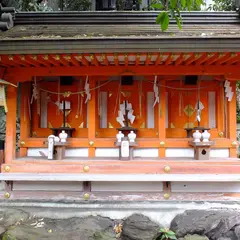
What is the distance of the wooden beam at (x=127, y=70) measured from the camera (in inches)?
194

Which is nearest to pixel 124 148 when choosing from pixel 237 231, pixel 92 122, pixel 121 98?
pixel 92 122

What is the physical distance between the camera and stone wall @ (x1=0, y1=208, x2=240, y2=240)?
4.34m

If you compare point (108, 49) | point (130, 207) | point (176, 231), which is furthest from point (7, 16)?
point (176, 231)

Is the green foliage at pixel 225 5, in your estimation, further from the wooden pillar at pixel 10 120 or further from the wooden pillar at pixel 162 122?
the wooden pillar at pixel 10 120

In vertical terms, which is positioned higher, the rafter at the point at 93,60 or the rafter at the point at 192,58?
the rafter at the point at 93,60

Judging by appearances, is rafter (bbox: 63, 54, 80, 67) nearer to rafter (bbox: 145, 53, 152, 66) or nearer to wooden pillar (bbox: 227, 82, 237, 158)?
rafter (bbox: 145, 53, 152, 66)

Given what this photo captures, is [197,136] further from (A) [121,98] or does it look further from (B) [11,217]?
(B) [11,217]

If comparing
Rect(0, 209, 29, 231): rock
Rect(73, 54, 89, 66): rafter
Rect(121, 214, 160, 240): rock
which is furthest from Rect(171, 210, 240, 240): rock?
Rect(73, 54, 89, 66): rafter

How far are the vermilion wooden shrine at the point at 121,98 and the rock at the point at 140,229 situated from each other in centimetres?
57

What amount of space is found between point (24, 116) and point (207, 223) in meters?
3.95

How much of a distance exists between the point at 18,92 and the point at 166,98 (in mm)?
3099

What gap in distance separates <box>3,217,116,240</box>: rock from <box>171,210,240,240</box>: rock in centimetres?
114

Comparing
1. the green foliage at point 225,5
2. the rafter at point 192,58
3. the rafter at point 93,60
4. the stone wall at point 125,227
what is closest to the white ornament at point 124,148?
the stone wall at point 125,227

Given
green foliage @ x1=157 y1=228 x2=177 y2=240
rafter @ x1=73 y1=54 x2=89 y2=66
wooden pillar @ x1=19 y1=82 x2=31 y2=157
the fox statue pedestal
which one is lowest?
green foliage @ x1=157 y1=228 x2=177 y2=240
